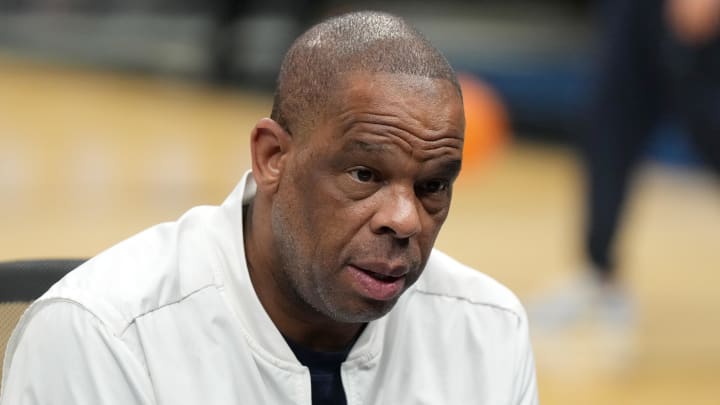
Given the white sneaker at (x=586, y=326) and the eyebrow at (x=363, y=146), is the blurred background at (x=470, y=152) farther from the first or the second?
the eyebrow at (x=363, y=146)

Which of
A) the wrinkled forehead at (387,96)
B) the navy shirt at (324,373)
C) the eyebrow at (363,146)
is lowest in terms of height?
the navy shirt at (324,373)

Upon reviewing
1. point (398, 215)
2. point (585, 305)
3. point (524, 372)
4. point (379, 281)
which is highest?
point (398, 215)

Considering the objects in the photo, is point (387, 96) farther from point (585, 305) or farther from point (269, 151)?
point (585, 305)

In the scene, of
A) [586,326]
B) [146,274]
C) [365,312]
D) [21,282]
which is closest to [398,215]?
[365,312]

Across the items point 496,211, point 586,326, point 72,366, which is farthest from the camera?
point 496,211

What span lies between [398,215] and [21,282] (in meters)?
0.72

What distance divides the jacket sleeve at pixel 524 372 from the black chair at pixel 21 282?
790mm

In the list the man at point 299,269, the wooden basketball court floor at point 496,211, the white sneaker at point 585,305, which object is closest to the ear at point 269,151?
the man at point 299,269

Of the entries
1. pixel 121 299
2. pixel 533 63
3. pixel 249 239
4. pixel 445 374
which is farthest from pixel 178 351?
pixel 533 63

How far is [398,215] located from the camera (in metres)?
2.33

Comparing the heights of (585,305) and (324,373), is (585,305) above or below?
below

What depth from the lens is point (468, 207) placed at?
29.3 feet

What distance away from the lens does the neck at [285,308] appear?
2.53 m

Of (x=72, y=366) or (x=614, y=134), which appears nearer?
(x=72, y=366)
